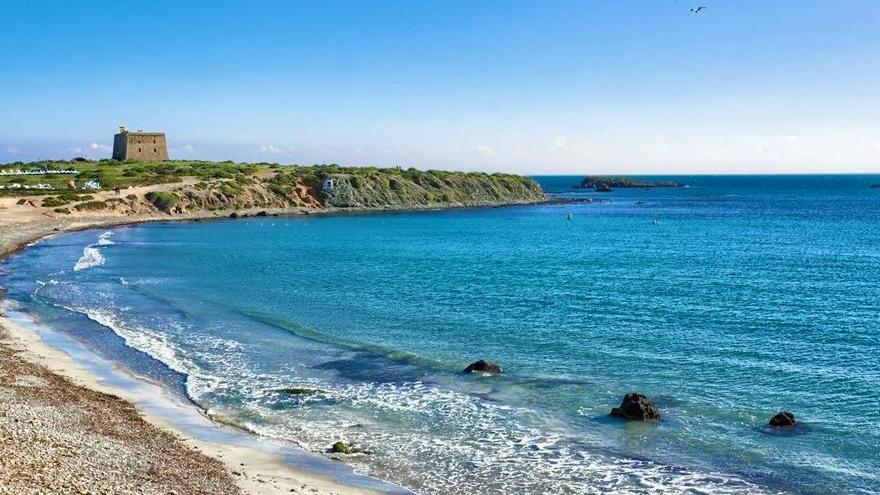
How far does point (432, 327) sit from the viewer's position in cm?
3591

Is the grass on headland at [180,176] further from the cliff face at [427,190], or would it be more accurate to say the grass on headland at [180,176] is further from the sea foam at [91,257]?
the sea foam at [91,257]

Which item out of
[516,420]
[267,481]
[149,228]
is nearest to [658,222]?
[149,228]

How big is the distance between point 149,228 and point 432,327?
73579mm

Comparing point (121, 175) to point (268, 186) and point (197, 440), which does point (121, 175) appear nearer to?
point (268, 186)

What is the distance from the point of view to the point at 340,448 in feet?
65.8

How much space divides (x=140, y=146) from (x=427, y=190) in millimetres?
69394

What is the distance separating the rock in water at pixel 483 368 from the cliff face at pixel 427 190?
11601cm

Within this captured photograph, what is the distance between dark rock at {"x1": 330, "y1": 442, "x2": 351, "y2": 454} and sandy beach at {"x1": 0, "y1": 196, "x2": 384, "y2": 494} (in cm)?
164

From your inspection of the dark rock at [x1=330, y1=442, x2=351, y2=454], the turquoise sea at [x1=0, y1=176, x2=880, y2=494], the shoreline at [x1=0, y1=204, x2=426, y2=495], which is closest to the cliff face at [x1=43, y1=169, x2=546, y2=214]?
the turquoise sea at [x1=0, y1=176, x2=880, y2=494]

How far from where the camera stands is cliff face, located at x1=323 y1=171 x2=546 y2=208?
145 meters

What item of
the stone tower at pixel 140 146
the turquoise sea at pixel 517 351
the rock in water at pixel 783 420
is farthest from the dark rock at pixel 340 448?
the stone tower at pixel 140 146

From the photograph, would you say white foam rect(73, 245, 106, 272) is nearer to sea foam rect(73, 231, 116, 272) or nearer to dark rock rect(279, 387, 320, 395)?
sea foam rect(73, 231, 116, 272)

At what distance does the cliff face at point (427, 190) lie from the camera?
5704 inches

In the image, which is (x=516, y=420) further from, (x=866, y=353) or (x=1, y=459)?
(x=866, y=353)
